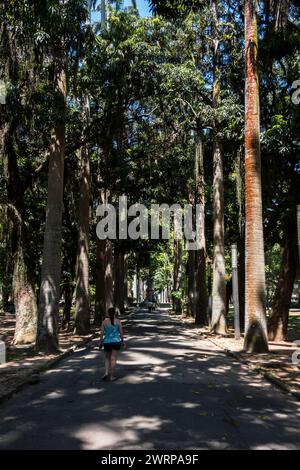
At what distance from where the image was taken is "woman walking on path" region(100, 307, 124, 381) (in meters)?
10.6

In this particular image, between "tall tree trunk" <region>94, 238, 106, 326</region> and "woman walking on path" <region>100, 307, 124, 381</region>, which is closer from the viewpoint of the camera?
"woman walking on path" <region>100, 307, 124, 381</region>

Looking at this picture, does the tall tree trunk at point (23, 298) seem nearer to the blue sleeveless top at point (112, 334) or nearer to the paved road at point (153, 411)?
the paved road at point (153, 411)

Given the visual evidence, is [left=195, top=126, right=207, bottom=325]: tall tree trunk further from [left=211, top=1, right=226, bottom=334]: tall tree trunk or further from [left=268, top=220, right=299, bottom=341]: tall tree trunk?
[left=268, top=220, right=299, bottom=341]: tall tree trunk

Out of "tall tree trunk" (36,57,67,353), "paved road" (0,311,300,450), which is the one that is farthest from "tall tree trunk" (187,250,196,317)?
"paved road" (0,311,300,450)

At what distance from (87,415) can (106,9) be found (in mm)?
24202

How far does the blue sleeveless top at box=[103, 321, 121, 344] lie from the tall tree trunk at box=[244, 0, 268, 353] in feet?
18.8

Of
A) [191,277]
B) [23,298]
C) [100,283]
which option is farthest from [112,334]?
[191,277]

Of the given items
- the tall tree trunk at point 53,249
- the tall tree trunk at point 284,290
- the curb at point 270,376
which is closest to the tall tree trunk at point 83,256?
the tall tree trunk at point 53,249

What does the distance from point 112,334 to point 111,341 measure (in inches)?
6.0

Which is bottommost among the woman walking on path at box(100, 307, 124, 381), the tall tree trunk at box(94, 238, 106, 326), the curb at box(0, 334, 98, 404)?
the curb at box(0, 334, 98, 404)

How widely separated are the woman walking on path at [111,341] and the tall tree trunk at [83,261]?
39.5 feet

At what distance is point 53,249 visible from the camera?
16125 mm

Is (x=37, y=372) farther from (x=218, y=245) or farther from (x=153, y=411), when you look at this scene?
(x=218, y=245)

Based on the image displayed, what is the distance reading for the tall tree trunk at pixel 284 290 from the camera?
18.7 m
